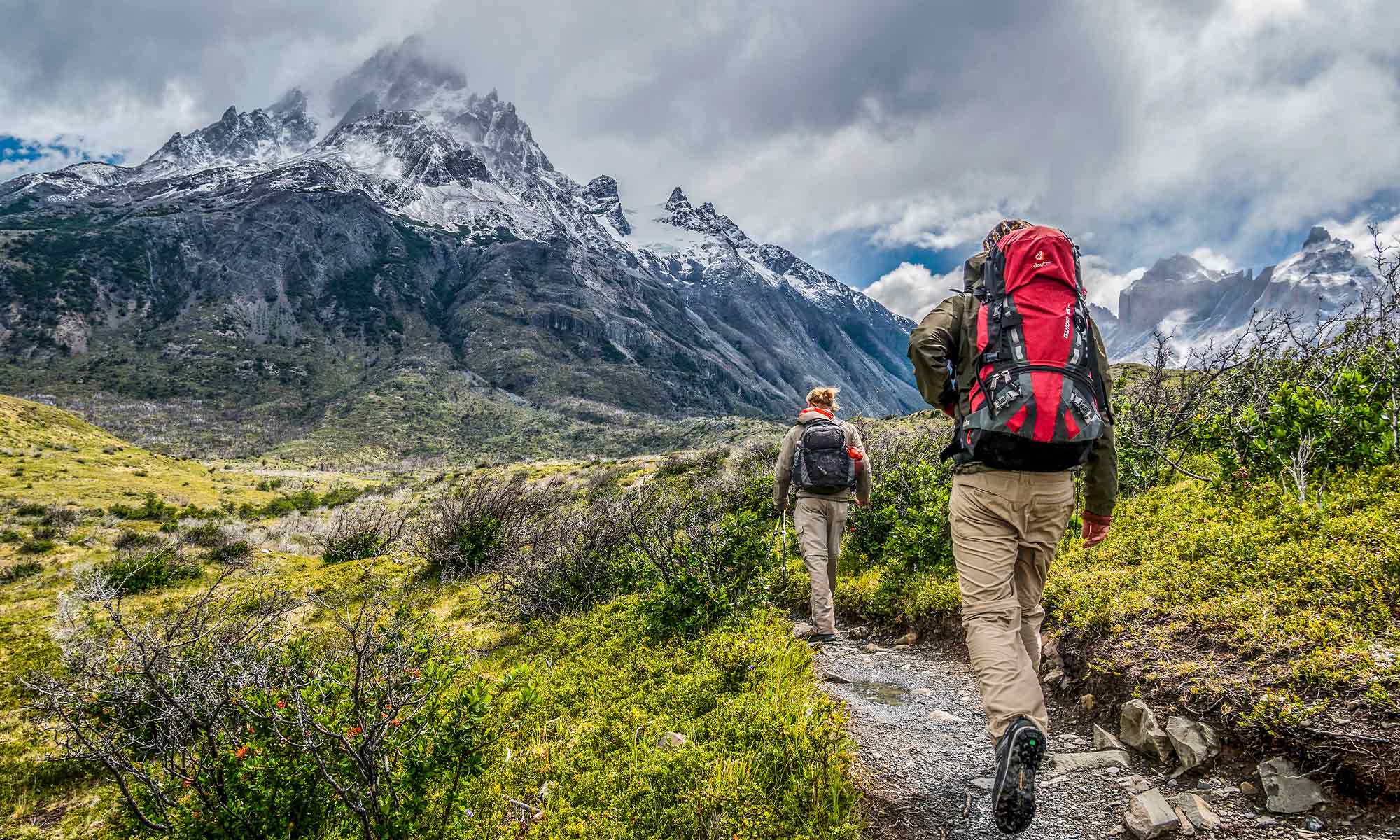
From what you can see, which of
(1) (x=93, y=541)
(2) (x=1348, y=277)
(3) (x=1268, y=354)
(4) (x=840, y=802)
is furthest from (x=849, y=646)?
(2) (x=1348, y=277)

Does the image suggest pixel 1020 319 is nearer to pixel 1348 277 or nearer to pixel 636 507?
pixel 636 507

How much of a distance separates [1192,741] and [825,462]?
325 centimetres

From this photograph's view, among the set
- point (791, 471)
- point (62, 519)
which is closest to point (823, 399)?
point (791, 471)

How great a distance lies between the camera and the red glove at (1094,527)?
3.48m

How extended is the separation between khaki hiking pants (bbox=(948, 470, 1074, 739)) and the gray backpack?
233 cm

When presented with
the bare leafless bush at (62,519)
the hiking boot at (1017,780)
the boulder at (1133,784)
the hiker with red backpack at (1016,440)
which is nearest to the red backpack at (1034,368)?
the hiker with red backpack at (1016,440)

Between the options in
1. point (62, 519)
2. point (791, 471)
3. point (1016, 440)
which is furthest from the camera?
point (62, 519)

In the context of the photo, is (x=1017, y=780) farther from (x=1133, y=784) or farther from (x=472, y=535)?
(x=472, y=535)

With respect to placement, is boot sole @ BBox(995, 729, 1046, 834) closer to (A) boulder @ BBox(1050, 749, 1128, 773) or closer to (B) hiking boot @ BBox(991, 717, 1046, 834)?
(B) hiking boot @ BBox(991, 717, 1046, 834)

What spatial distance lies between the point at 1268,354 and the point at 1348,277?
238558 millimetres

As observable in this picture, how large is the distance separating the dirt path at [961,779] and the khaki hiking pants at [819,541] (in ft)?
3.05

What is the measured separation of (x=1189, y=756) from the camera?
3.05 metres

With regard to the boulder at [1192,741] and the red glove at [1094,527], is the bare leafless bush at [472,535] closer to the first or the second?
the red glove at [1094,527]

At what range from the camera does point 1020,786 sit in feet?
8.75
